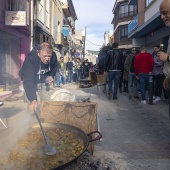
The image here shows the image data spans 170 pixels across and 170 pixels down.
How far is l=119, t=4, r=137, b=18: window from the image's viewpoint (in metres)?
35.3

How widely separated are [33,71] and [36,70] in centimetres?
37

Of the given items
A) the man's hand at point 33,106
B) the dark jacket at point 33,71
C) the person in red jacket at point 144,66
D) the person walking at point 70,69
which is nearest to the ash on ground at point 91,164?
the man's hand at point 33,106

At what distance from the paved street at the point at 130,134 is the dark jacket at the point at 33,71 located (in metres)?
0.62

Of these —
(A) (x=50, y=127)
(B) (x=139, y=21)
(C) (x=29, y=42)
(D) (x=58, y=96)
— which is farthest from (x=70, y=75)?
(A) (x=50, y=127)

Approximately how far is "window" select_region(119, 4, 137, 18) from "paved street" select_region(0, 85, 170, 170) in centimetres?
3204

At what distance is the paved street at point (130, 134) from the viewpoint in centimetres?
305

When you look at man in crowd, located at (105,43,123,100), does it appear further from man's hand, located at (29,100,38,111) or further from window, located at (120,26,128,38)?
window, located at (120,26,128,38)

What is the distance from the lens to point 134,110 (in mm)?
6383

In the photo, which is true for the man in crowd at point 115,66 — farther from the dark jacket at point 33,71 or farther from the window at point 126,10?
the window at point 126,10

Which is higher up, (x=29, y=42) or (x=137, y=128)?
(x=29, y=42)

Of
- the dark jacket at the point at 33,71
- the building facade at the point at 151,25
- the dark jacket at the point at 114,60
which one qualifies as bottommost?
the dark jacket at the point at 33,71

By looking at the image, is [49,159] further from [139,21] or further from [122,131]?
[139,21]

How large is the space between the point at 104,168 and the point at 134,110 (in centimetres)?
381

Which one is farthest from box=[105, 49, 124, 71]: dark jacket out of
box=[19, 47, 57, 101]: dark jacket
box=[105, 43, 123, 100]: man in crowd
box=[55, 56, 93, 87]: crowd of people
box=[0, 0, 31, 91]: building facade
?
box=[55, 56, 93, 87]: crowd of people
